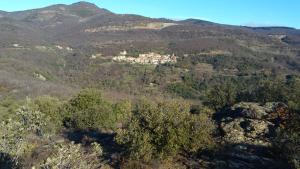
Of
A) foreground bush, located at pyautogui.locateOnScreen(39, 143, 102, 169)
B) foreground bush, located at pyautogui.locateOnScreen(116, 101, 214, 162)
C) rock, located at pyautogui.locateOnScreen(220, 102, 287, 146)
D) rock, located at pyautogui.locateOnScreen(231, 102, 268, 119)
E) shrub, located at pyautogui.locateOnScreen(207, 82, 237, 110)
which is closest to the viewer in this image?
foreground bush, located at pyautogui.locateOnScreen(39, 143, 102, 169)

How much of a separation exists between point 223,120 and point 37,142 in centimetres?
1166

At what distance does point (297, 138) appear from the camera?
23.5 metres

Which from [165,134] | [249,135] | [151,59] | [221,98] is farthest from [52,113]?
[151,59]

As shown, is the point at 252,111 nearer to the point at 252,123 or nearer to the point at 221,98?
the point at 252,123

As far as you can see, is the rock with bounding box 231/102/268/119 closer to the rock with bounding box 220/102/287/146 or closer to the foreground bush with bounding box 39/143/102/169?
the rock with bounding box 220/102/287/146

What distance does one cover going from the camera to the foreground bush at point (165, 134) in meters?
24.8

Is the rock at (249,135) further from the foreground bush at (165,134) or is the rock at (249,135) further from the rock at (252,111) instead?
the foreground bush at (165,134)

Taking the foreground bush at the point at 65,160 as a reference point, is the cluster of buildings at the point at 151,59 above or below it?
below

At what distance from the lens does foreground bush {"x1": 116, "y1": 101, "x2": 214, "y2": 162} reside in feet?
81.4

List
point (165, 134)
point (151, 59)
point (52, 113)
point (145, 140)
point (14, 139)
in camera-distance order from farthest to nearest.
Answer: point (151, 59), point (52, 113), point (165, 134), point (145, 140), point (14, 139)

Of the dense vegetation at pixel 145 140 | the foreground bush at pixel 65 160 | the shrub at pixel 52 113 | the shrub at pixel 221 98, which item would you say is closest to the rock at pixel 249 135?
the dense vegetation at pixel 145 140

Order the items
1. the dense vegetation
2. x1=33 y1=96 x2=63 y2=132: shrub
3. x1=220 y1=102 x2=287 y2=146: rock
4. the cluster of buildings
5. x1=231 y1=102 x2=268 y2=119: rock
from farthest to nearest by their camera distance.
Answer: the cluster of buildings
x1=33 y1=96 x2=63 y2=132: shrub
x1=231 y1=102 x2=268 y2=119: rock
x1=220 y1=102 x2=287 y2=146: rock
the dense vegetation

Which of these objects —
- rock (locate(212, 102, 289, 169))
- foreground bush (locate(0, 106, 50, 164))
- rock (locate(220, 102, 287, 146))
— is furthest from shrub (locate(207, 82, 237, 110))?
foreground bush (locate(0, 106, 50, 164))

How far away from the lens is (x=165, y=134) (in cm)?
2570
